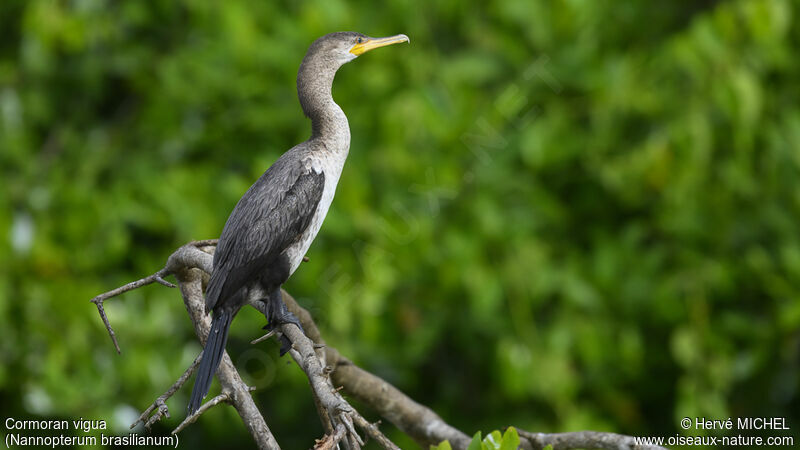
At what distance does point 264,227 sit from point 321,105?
0.89 ft

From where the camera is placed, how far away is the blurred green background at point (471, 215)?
412 cm

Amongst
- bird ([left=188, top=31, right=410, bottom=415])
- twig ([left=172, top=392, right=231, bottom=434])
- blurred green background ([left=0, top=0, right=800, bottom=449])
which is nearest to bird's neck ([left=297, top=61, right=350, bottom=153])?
bird ([left=188, top=31, right=410, bottom=415])

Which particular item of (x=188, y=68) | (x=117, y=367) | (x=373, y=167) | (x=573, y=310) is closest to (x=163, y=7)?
(x=188, y=68)

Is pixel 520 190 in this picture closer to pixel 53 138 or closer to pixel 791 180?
pixel 791 180

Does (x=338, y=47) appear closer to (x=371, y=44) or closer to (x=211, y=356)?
(x=371, y=44)

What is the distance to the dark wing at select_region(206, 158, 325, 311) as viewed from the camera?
5.89 feet

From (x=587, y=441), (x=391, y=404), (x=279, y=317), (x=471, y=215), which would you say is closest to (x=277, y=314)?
(x=279, y=317)

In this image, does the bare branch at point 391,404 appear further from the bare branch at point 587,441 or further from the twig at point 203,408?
→ the twig at point 203,408

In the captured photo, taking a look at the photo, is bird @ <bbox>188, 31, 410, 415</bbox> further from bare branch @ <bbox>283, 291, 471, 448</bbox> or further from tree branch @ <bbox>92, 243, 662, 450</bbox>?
bare branch @ <bbox>283, 291, 471, 448</bbox>

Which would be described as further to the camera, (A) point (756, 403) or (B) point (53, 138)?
(B) point (53, 138)

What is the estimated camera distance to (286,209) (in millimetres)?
1815

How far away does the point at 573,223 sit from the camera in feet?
15.9

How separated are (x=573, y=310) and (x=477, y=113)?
3.42 ft

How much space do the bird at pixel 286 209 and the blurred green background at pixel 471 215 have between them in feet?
6.86
